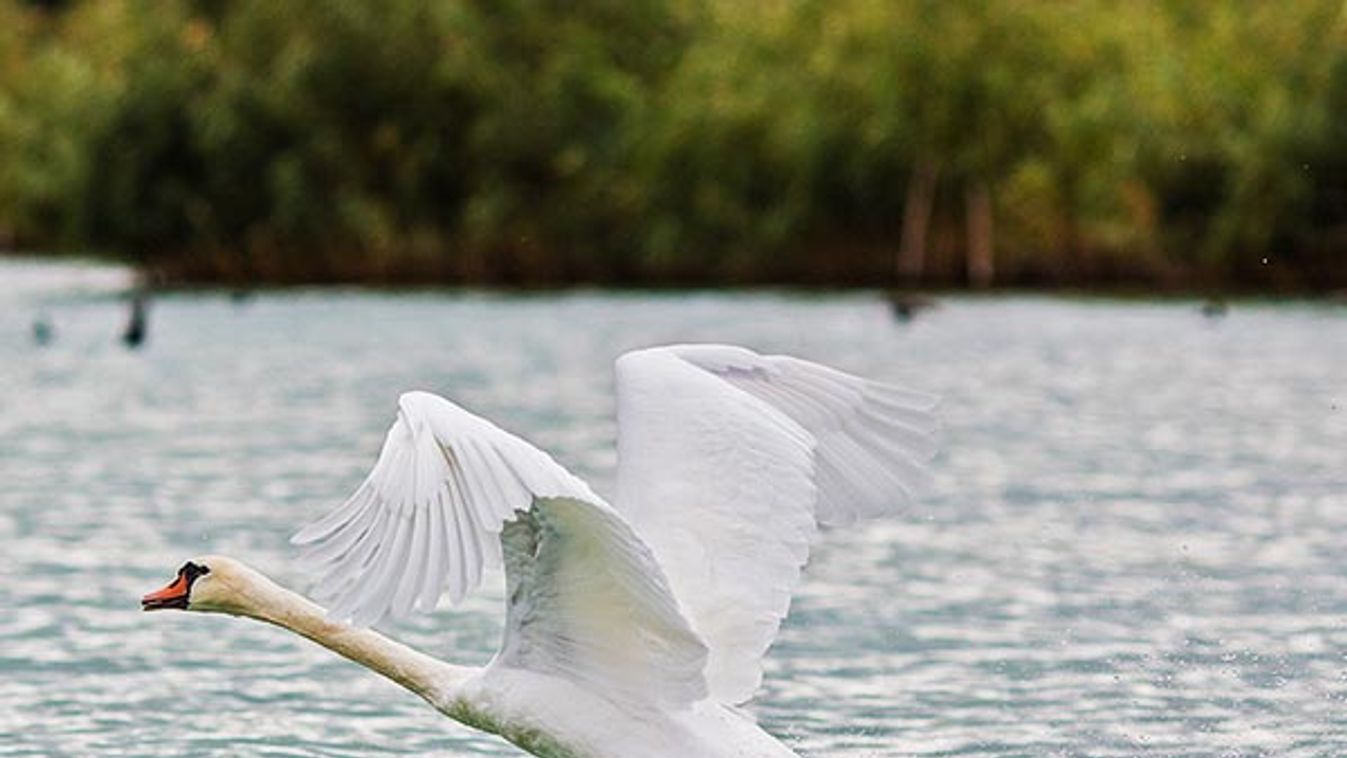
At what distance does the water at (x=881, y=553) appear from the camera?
1345 cm

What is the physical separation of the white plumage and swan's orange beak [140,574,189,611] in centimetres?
138

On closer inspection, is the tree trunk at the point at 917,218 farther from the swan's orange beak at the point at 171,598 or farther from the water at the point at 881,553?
the swan's orange beak at the point at 171,598

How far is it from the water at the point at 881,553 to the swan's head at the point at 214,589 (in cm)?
A: 270

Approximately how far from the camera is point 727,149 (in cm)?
7806

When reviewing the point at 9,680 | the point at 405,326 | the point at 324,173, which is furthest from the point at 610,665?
the point at 324,173

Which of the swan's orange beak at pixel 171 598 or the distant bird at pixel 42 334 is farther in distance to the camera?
the distant bird at pixel 42 334

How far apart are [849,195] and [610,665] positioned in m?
69.4

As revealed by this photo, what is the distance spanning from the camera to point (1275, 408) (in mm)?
35500

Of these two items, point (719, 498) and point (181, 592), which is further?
point (181, 592)

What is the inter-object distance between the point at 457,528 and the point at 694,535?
183 centimetres

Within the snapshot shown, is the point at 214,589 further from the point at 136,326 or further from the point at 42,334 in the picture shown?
the point at 42,334

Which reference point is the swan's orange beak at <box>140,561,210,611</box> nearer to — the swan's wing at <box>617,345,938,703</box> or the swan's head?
the swan's head

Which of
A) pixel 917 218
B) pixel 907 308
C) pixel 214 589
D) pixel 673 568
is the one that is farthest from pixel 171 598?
pixel 917 218

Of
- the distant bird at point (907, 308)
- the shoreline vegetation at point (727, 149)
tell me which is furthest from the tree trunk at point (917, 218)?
the distant bird at point (907, 308)
